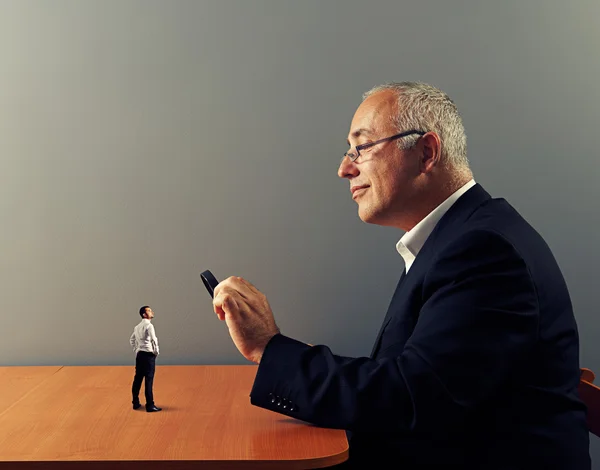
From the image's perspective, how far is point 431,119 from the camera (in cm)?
149

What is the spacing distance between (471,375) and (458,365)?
28 mm

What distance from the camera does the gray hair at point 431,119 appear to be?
1.48 metres

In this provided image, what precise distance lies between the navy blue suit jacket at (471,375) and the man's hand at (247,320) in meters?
0.04

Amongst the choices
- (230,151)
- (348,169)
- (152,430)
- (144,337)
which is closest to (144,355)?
(144,337)

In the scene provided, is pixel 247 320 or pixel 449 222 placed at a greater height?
pixel 449 222

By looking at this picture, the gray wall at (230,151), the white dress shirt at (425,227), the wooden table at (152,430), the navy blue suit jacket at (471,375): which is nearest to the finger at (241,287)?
the navy blue suit jacket at (471,375)

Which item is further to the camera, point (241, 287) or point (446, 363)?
point (241, 287)

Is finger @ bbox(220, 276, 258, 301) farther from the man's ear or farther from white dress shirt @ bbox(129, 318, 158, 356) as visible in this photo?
the man's ear

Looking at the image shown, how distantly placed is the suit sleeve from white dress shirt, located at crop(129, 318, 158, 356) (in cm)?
35

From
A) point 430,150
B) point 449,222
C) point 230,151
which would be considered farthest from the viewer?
point 230,151

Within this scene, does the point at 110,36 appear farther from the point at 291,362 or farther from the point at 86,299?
the point at 291,362

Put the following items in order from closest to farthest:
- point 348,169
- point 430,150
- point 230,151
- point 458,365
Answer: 1. point 458,365
2. point 430,150
3. point 348,169
4. point 230,151

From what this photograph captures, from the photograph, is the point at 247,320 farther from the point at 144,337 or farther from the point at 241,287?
the point at 144,337

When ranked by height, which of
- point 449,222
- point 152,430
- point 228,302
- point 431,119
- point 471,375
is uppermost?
point 431,119
